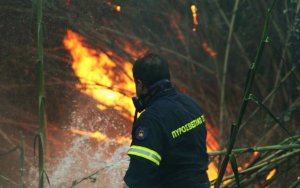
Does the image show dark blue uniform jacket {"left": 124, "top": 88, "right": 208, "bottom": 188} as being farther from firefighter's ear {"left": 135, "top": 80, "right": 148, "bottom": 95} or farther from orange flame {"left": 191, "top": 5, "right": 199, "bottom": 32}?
orange flame {"left": 191, "top": 5, "right": 199, "bottom": 32}

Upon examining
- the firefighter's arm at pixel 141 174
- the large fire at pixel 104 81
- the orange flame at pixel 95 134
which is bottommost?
the firefighter's arm at pixel 141 174

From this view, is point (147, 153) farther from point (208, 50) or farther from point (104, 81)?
point (208, 50)

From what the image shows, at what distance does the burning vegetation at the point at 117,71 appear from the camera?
5.06m

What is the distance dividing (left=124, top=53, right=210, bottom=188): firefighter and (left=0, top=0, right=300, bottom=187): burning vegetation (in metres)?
2.61

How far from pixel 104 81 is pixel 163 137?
2990mm

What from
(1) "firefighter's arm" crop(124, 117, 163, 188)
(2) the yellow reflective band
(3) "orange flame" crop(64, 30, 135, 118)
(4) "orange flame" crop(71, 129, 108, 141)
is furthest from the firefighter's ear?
(4) "orange flame" crop(71, 129, 108, 141)

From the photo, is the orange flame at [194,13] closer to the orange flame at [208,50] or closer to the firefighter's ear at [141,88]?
the orange flame at [208,50]

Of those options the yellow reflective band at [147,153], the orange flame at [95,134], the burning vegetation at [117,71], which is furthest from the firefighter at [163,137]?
the orange flame at [95,134]

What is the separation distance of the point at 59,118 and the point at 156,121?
3.06m

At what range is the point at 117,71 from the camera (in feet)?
17.2

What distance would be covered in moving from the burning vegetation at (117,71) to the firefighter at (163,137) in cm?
261

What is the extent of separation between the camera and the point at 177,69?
534 centimetres

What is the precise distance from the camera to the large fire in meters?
5.19

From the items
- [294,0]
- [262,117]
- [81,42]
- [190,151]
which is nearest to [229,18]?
[294,0]
